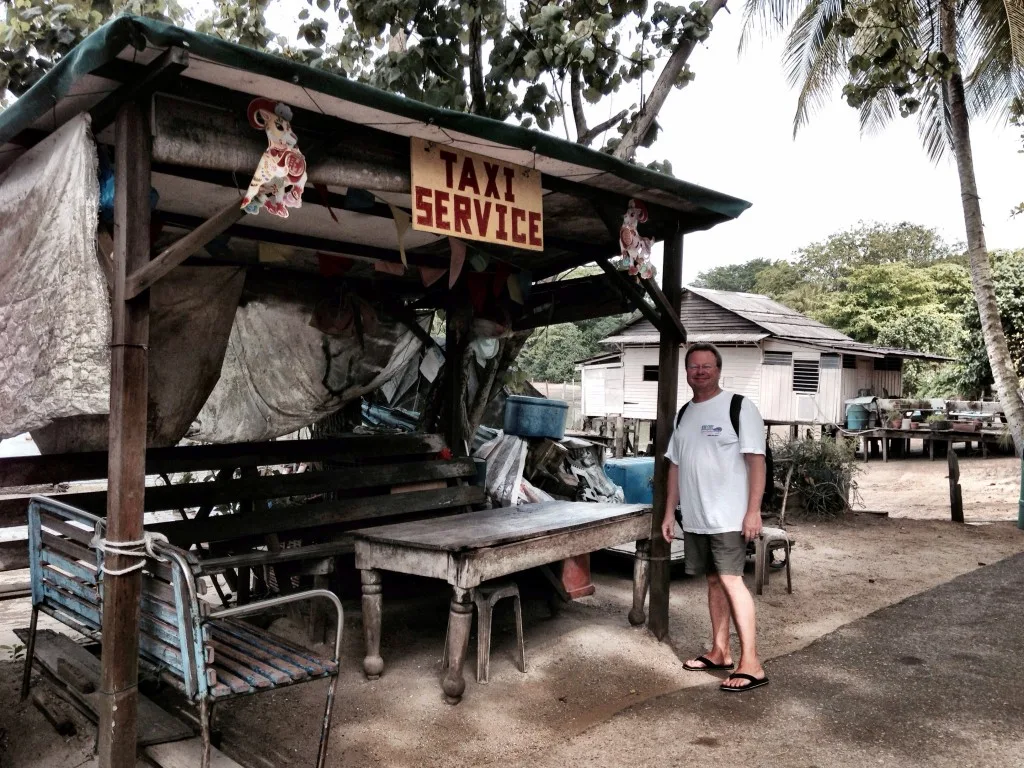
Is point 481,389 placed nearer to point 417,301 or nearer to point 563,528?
point 417,301

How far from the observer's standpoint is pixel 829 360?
74.6ft

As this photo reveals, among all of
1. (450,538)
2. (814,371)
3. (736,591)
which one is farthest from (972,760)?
(814,371)

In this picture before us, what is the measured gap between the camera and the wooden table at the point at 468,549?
4.24 m

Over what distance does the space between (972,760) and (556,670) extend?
2198mm

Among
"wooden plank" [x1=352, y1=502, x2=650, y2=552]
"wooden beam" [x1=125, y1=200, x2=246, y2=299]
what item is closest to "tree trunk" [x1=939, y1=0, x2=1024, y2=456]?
"wooden plank" [x1=352, y1=502, x2=650, y2=552]

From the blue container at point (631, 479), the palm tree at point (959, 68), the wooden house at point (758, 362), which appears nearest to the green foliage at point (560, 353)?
the wooden house at point (758, 362)

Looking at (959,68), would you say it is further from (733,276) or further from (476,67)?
(733,276)

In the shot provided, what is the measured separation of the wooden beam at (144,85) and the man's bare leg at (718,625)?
12.5ft

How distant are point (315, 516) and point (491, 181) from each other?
255 centimetres

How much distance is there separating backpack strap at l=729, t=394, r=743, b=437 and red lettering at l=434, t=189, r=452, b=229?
1.89 m

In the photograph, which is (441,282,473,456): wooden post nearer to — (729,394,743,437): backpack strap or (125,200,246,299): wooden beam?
(729,394,743,437): backpack strap

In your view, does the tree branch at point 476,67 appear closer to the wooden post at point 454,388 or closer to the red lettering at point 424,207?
the wooden post at point 454,388

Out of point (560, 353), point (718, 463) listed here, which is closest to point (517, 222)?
point (718, 463)

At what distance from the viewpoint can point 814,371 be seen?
A: 72.9ft
